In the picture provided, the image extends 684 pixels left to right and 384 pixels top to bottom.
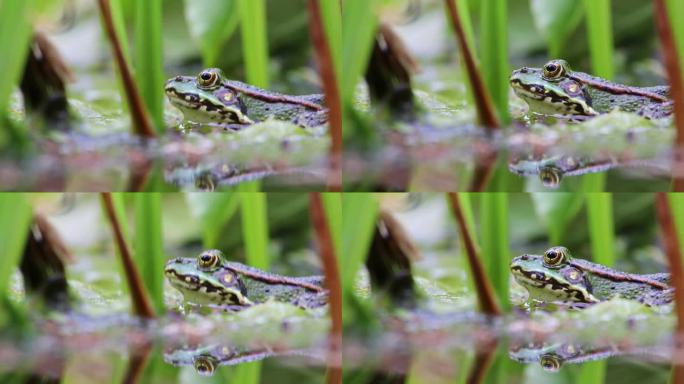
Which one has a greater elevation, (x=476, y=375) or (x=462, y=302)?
(x=462, y=302)

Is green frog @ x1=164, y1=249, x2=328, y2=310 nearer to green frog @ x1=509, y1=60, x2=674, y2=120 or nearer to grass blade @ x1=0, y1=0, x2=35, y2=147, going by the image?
grass blade @ x1=0, y1=0, x2=35, y2=147

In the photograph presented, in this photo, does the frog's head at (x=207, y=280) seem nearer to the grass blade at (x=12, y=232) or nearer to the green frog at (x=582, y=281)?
the grass blade at (x=12, y=232)

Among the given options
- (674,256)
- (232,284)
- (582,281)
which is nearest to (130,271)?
(232,284)

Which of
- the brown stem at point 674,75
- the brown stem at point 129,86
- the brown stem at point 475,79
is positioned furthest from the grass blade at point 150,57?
the brown stem at point 674,75

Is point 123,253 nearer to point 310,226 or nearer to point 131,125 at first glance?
point 131,125

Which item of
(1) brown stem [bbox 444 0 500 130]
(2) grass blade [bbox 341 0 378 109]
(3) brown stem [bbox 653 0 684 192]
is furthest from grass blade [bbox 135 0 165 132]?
(3) brown stem [bbox 653 0 684 192]

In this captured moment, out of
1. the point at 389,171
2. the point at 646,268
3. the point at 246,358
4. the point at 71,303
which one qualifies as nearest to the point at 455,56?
the point at 389,171
